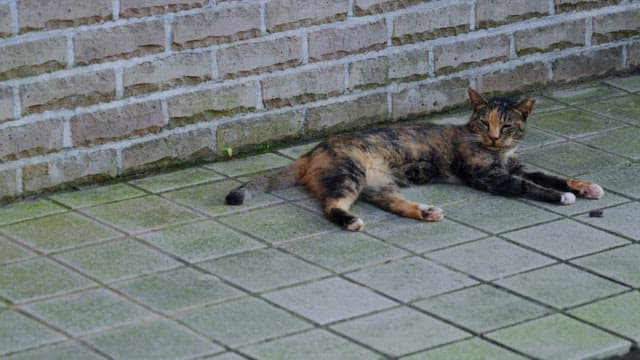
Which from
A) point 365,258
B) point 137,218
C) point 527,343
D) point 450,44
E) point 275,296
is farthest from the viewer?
point 450,44

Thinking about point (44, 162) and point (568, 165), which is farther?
point (568, 165)

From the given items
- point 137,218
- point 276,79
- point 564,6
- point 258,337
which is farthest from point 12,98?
point 564,6

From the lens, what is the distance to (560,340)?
564 cm

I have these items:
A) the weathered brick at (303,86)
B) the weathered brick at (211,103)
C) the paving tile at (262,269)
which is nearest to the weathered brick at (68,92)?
the weathered brick at (211,103)

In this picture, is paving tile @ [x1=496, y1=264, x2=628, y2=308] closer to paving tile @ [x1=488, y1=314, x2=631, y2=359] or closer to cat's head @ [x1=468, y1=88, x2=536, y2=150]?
paving tile @ [x1=488, y1=314, x2=631, y2=359]

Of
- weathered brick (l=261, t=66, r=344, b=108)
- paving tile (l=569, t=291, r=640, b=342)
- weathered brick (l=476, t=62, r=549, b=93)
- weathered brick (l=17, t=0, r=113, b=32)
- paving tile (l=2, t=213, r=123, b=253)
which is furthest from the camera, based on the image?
weathered brick (l=476, t=62, r=549, b=93)

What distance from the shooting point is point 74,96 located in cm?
726

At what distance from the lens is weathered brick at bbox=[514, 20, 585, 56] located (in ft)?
28.8

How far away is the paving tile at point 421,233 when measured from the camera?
664 centimetres

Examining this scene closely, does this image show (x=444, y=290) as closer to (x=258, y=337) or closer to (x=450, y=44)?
(x=258, y=337)

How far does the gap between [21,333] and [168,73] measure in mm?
2208

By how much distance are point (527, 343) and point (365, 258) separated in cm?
108

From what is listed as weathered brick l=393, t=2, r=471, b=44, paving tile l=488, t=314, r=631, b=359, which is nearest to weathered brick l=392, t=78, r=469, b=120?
weathered brick l=393, t=2, r=471, b=44

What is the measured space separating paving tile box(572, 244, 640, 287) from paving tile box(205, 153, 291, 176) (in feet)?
6.40
